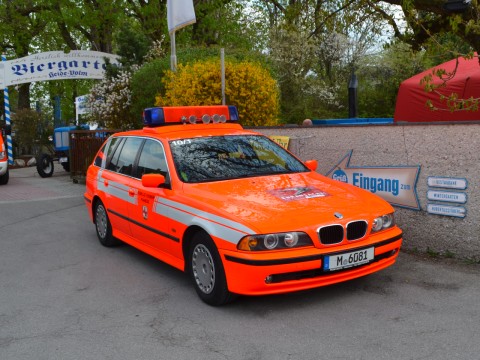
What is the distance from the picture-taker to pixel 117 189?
6914 mm

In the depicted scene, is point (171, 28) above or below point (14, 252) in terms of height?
above

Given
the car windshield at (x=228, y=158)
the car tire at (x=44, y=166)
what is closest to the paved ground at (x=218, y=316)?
the car windshield at (x=228, y=158)

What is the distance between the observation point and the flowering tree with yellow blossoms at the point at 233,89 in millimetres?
10828

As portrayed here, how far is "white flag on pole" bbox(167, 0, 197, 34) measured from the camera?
36.9ft

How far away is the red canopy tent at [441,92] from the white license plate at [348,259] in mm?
6704

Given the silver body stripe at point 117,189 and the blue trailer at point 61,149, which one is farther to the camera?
the blue trailer at point 61,149

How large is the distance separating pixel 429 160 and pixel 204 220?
291 centimetres

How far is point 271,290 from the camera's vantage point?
4738 millimetres

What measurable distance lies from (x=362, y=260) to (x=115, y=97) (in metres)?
11.8

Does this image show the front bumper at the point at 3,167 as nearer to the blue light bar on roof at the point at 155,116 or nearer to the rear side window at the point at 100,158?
the rear side window at the point at 100,158

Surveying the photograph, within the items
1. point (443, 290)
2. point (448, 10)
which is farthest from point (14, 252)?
point (448, 10)

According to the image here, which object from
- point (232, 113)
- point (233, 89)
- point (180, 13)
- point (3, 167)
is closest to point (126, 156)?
point (232, 113)

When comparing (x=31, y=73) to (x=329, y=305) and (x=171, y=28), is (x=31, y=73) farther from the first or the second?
(x=329, y=305)

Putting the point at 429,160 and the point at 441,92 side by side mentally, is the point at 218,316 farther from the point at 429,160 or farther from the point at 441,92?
the point at 441,92
